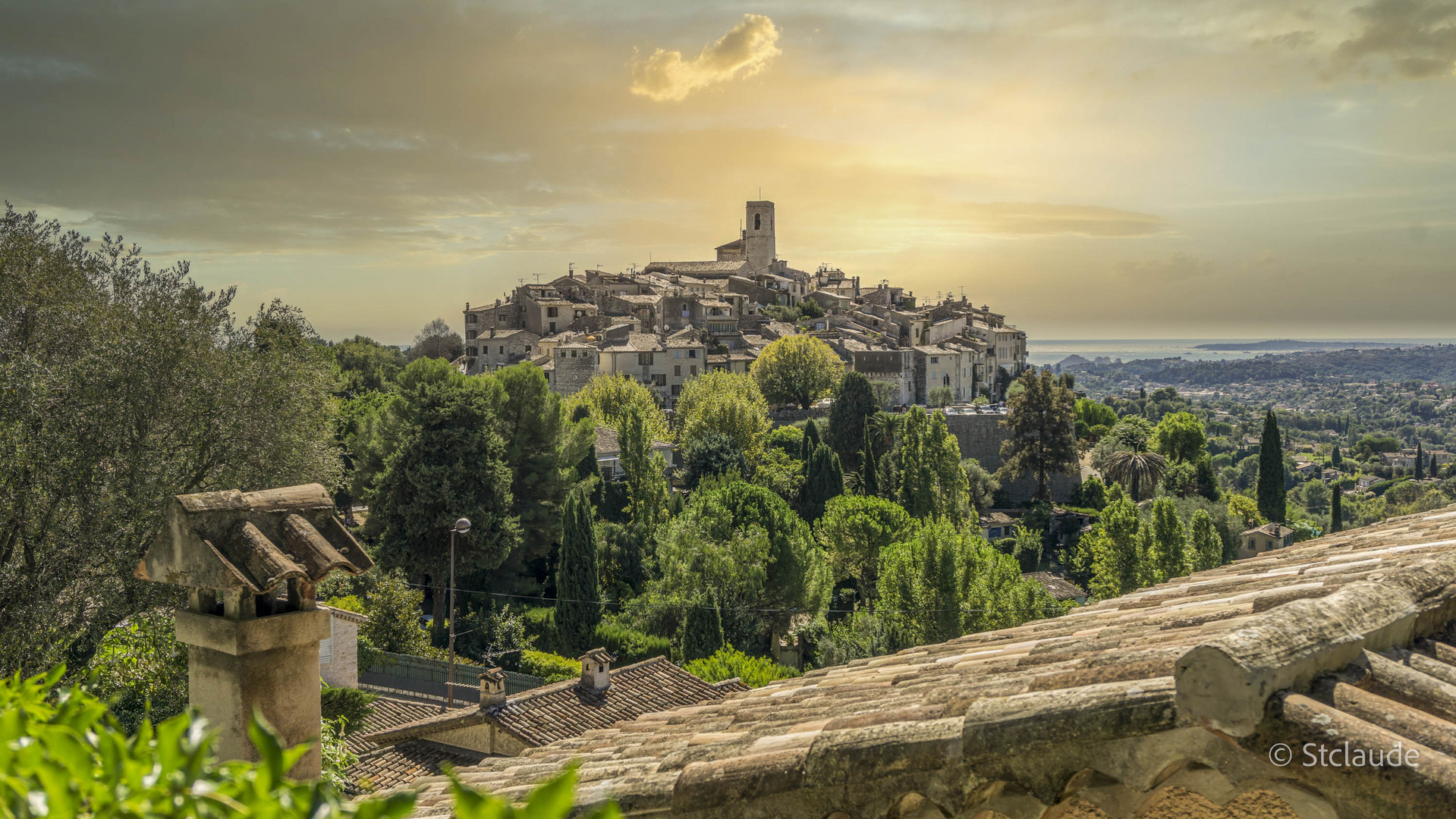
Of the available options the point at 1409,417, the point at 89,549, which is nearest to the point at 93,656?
the point at 89,549

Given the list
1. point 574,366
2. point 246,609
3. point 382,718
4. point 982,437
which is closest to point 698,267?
point 574,366

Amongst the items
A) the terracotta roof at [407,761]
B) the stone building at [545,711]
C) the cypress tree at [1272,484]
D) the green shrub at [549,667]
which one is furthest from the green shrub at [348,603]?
the cypress tree at [1272,484]

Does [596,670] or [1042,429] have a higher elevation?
[1042,429]

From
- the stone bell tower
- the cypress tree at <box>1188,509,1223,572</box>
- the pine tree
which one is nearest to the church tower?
the pine tree

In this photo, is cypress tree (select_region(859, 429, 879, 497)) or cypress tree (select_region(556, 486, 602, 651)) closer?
cypress tree (select_region(556, 486, 602, 651))

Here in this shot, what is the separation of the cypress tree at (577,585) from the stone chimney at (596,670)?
10.0 metres

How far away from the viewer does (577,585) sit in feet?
88.7

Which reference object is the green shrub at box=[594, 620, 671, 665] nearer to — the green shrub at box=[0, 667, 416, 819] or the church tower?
the green shrub at box=[0, 667, 416, 819]

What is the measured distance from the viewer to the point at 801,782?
245 centimetres

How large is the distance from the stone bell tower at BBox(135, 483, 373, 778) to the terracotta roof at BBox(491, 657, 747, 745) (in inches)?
407

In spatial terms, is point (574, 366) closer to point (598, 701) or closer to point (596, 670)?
point (596, 670)

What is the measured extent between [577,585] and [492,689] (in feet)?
39.6

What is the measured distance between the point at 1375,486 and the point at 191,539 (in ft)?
346

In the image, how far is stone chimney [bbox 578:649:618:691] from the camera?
16.4m
